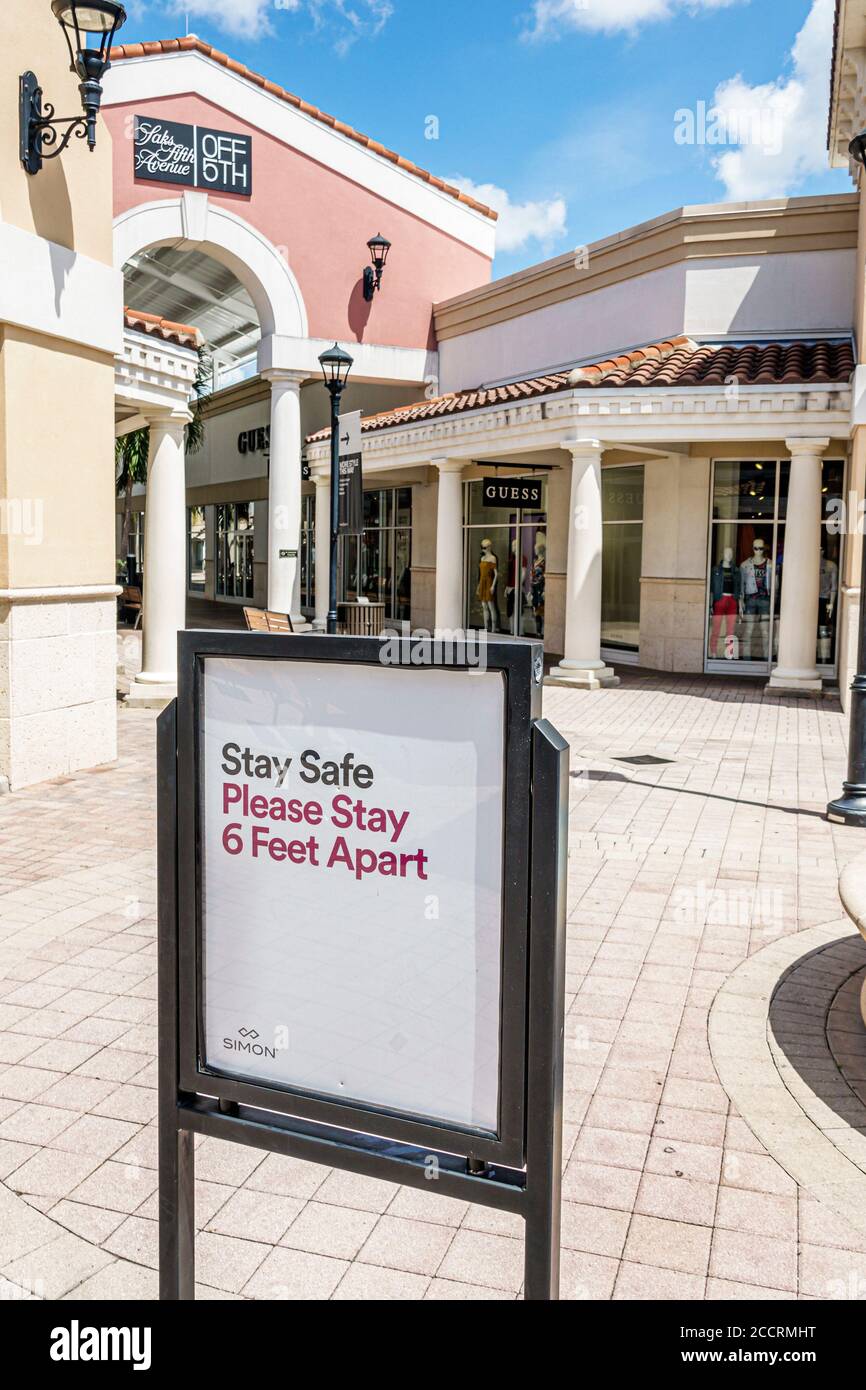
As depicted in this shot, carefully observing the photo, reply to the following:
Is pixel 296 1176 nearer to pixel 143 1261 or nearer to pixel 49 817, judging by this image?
pixel 143 1261

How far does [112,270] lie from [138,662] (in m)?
9.26

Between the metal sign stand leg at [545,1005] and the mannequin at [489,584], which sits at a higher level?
the mannequin at [489,584]

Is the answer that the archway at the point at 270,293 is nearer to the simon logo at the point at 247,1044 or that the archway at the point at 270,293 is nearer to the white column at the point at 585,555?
the white column at the point at 585,555

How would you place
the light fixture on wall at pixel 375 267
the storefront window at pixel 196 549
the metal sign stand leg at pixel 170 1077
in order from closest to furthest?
the metal sign stand leg at pixel 170 1077 → the light fixture on wall at pixel 375 267 → the storefront window at pixel 196 549

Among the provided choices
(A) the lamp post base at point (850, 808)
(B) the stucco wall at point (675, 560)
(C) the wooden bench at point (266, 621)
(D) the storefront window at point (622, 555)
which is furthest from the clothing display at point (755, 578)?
(A) the lamp post base at point (850, 808)

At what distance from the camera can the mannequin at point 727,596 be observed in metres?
18.0

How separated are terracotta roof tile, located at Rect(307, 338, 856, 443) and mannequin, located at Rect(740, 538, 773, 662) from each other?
2.97m

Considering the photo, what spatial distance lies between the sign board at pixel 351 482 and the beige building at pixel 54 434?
5.58 m

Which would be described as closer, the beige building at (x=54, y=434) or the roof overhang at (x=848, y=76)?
the beige building at (x=54, y=434)

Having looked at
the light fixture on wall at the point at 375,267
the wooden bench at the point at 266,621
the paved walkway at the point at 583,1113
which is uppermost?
the light fixture on wall at the point at 375,267

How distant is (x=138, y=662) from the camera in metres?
18.0

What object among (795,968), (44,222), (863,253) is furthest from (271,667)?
(863,253)

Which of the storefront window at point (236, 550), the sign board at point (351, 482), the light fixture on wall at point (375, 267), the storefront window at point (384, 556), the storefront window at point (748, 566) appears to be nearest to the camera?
the sign board at point (351, 482)

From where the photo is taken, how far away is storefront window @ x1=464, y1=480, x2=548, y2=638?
71.8 feet
